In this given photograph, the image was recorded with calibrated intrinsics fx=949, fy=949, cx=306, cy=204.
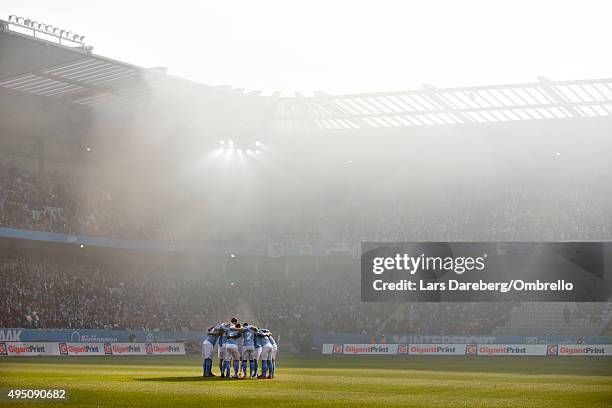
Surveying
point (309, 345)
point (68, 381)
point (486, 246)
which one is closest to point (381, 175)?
point (486, 246)

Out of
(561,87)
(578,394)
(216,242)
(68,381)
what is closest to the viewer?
(578,394)

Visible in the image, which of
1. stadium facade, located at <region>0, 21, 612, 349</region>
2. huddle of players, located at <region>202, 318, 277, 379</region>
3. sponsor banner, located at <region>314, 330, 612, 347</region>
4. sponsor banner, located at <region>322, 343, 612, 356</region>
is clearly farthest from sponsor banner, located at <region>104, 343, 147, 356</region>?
huddle of players, located at <region>202, 318, 277, 379</region>

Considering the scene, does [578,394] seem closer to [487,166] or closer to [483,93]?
[483,93]

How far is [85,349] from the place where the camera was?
180 ft

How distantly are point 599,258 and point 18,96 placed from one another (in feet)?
132

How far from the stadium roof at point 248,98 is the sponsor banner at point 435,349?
16.1 meters

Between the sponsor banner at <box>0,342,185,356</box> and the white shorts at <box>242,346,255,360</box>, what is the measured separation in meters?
24.4

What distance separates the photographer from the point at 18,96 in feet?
199

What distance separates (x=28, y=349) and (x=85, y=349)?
4.36 metres

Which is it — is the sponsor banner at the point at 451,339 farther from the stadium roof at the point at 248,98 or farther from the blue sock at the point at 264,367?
the blue sock at the point at 264,367

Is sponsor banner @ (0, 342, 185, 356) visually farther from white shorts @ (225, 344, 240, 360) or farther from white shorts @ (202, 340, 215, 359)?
white shorts @ (225, 344, 240, 360)

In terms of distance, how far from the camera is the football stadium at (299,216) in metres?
58.8

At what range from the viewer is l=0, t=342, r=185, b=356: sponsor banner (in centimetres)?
5050

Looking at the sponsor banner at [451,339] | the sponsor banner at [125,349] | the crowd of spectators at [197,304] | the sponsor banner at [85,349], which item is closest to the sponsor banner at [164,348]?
the sponsor banner at [85,349]
